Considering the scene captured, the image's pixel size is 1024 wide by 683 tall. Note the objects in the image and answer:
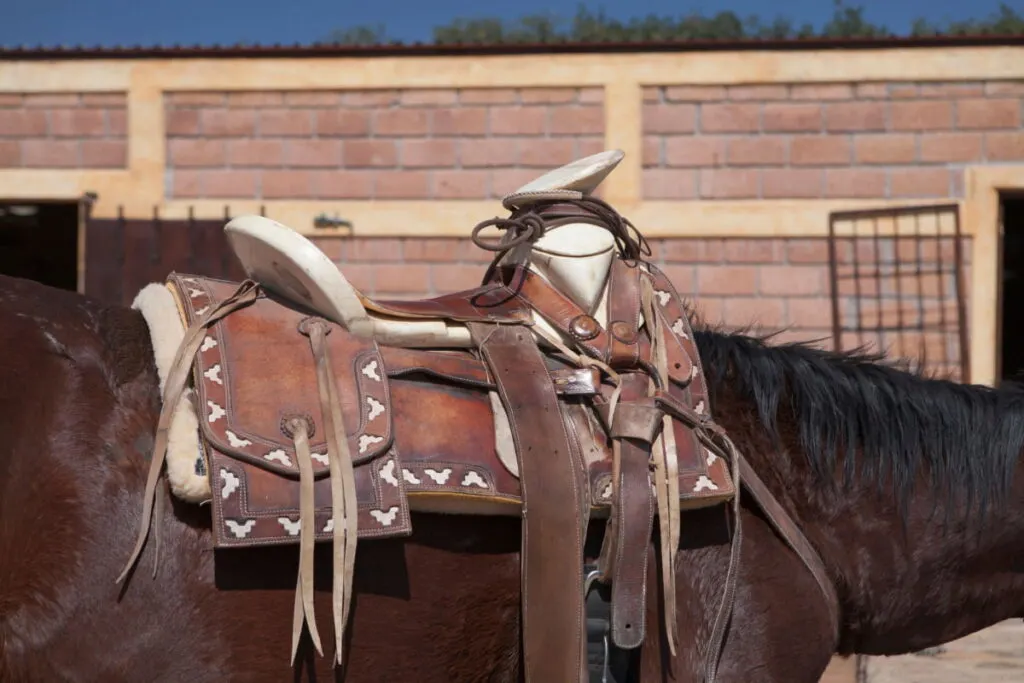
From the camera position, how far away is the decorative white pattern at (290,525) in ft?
6.18

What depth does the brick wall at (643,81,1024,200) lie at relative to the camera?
654 centimetres

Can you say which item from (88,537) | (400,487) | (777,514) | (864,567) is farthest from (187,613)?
(864,567)

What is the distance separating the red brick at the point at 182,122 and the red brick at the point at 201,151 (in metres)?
0.05

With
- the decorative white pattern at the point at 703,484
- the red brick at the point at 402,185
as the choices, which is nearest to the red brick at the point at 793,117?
the red brick at the point at 402,185

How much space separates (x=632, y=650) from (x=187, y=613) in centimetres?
86

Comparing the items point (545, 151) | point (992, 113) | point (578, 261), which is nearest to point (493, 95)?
Result: point (545, 151)

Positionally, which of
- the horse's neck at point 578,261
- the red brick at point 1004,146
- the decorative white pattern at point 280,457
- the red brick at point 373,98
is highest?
the red brick at point 373,98

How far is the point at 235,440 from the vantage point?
190 cm

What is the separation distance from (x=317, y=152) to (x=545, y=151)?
147cm

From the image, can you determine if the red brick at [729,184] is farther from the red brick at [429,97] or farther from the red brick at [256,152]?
the red brick at [256,152]

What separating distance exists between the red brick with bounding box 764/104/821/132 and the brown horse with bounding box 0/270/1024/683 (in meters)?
4.41

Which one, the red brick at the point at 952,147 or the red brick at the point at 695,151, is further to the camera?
the red brick at the point at 695,151

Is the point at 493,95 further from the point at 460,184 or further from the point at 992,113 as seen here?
the point at 992,113

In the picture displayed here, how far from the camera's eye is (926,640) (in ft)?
7.85
